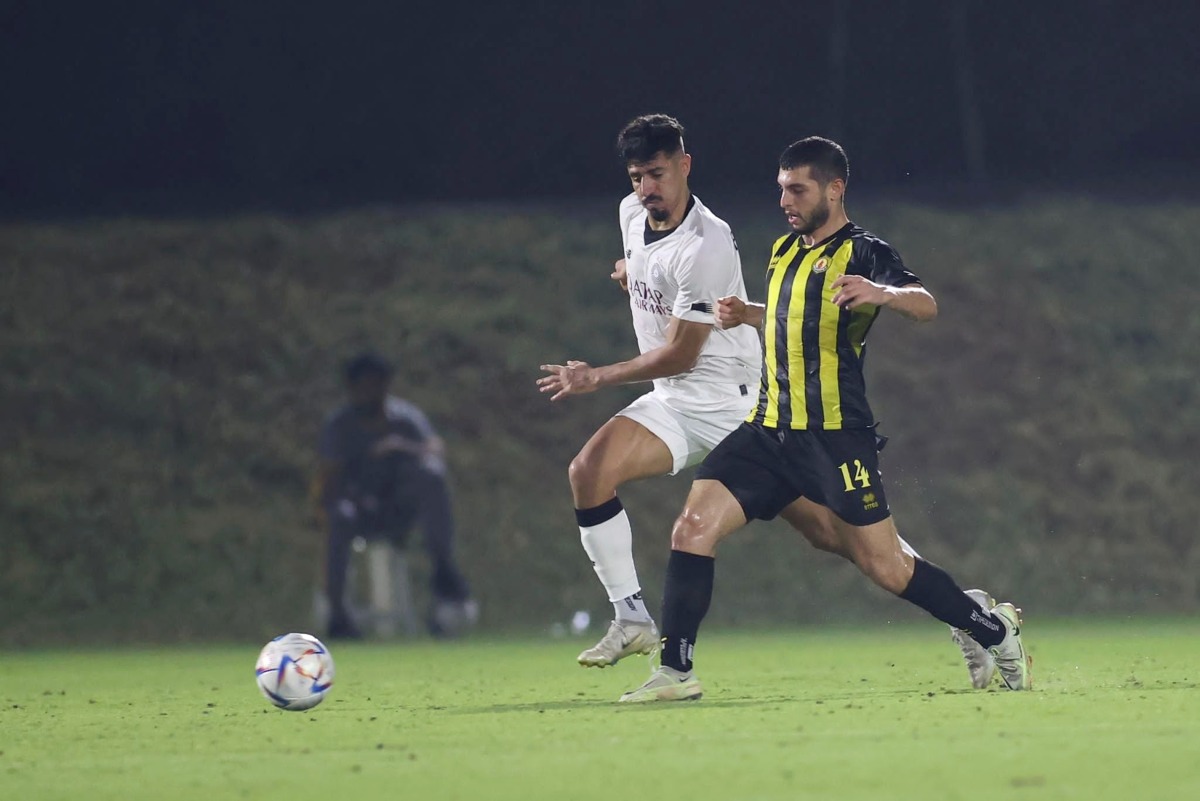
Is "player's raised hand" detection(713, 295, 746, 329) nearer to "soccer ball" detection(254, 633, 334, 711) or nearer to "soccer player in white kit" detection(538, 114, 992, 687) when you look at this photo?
"soccer player in white kit" detection(538, 114, 992, 687)

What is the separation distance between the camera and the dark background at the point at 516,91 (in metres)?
19.4

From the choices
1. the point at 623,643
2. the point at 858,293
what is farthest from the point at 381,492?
the point at 858,293

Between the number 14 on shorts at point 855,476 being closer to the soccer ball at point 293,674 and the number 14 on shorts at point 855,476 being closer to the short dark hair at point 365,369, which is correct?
the soccer ball at point 293,674

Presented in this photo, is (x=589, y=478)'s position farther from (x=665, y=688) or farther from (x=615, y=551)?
(x=665, y=688)

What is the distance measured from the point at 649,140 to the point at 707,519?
1.84m

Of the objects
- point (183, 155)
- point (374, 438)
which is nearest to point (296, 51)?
point (183, 155)

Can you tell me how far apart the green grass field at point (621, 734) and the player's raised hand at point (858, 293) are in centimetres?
151

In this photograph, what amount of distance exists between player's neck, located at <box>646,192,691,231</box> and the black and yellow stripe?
43.5 inches

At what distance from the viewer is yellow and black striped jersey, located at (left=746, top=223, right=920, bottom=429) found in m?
7.50

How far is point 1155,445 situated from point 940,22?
5.29 metres

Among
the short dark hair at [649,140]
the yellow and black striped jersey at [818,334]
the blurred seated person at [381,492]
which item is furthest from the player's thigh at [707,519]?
the blurred seated person at [381,492]

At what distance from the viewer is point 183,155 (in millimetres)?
19547

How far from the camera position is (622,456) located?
8.56 meters

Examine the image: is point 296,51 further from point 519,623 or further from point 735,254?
point 735,254
